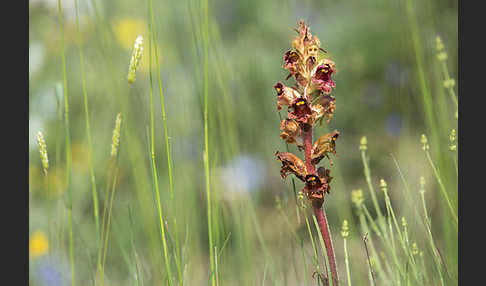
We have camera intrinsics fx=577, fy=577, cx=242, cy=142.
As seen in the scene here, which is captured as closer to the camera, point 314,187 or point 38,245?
point 314,187

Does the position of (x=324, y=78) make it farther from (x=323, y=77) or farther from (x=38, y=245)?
(x=38, y=245)

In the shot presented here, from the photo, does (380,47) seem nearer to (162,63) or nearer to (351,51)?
(351,51)

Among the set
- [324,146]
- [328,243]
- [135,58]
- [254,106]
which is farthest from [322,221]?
[254,106]

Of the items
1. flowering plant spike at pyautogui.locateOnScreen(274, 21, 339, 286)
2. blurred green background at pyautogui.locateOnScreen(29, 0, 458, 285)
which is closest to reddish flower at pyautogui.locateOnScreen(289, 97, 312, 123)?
flowering plant spike at pyautogui.locateOnScreen(274, 21, 339, 286)

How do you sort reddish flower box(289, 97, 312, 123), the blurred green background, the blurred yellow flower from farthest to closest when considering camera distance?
the blurred green background, the blurred yellow flower, reddish flower box(289, 97, 312, 123)

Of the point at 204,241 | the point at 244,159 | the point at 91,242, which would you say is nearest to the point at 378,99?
the point at 244,159

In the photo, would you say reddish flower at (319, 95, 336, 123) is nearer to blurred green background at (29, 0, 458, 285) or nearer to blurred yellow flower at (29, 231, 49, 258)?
blurred green background at (29, 0, 458, 285)
